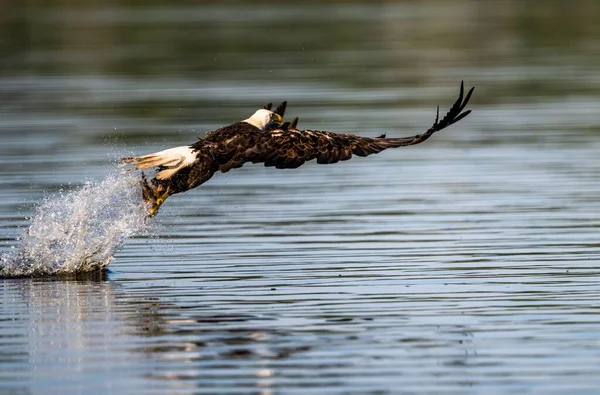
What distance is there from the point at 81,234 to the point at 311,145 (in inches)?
91.6

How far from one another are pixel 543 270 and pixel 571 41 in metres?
26.0

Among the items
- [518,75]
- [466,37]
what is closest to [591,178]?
[518,75]

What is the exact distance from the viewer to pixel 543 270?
1282 centimetres

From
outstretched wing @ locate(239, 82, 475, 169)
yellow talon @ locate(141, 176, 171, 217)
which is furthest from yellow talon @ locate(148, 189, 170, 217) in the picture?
outstretched wing @ locate(239, 82, 475, 169)

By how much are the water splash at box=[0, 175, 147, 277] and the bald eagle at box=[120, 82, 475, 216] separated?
0.77m

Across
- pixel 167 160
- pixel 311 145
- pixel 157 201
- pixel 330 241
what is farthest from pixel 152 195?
pixel 330 241

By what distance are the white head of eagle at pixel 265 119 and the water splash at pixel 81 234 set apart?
3.69 feet

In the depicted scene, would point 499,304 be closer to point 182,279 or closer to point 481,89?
point 182,279

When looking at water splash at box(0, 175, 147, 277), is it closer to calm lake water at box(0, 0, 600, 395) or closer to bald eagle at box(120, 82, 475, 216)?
calm lake water at box(0, 0, 600, 395)

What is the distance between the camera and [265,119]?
43.3 feet

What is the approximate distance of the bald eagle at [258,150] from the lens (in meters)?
12.6

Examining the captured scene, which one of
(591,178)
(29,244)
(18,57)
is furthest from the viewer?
(18,57)

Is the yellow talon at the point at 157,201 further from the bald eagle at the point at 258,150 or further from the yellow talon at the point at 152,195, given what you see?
the bald eagle at the point at 258,150

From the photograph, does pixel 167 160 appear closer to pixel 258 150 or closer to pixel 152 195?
pixel 152 195
